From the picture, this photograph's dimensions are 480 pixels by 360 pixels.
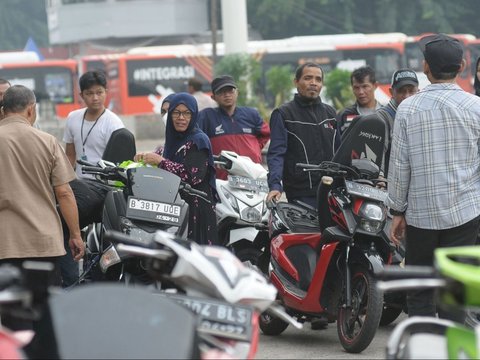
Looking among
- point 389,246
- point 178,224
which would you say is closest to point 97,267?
point 178,224

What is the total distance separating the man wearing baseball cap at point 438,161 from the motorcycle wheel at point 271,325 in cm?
189

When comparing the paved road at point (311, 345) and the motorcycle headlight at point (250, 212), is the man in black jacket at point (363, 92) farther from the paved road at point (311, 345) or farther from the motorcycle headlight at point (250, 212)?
the paved road at point (311, 345)

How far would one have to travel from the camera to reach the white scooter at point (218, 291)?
14.3ft

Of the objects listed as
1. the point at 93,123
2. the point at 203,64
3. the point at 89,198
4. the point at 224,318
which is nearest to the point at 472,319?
the point at 89,198

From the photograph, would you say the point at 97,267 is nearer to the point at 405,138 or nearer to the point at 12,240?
the point at 12,240

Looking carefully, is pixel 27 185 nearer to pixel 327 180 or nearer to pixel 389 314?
pixel 327 180

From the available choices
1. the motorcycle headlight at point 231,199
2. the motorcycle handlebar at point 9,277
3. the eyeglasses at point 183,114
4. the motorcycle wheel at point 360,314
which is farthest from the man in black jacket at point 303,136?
the motorcycle handlebar at point 9,277

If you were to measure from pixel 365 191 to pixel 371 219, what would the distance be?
19 centimetres

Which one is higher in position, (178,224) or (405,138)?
(405,138)

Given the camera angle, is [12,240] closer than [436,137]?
No

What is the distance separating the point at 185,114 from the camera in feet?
27.5

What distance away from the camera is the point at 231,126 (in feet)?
35.4

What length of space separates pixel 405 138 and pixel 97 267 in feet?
7.75

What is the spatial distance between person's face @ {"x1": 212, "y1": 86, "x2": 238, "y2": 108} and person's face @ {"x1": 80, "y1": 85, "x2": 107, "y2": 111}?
1.53 m
